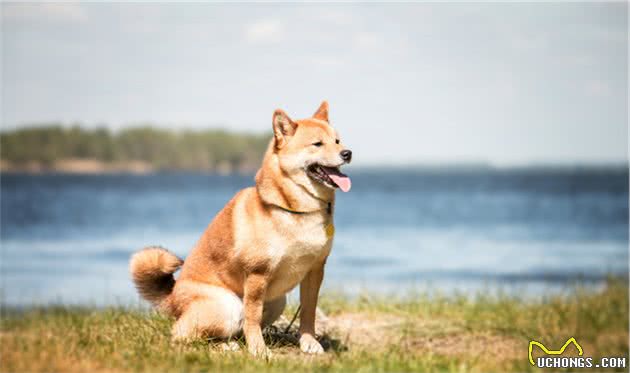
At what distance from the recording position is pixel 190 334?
592 centimetres

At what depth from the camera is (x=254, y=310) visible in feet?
19.2

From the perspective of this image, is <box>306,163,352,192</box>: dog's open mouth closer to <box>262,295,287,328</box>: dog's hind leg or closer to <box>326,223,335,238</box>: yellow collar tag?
<box>326,223,335,238</box>: yellow collar tag

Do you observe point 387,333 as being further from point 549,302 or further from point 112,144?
point 112,144

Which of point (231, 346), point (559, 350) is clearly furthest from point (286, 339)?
point (559, 350)

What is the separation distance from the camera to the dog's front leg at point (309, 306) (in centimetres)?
610

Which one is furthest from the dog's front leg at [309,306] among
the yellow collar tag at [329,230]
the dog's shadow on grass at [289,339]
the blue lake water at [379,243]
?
the blue lake water at [379,243]

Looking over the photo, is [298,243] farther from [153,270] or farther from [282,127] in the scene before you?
[153,270]

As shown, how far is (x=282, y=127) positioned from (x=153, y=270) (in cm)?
186

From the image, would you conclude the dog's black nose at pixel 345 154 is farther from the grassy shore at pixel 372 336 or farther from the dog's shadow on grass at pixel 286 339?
the dog's shadow on grass at pixel 286 339

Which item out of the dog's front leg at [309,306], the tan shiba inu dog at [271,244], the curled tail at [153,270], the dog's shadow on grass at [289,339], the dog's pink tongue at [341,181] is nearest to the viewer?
the dog's pink tongue at [341,181]

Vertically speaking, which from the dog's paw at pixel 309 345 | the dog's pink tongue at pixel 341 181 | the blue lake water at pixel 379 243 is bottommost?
the blue lake water at pixel 379 243

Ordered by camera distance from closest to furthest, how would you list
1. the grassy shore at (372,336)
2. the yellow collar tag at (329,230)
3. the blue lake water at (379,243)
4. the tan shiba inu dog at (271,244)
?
the grassy shore at (372,336)
the tan shiba inu dog at (271,244)
the yellow collar tag at (329,230)
the blue lake water at (379,243)

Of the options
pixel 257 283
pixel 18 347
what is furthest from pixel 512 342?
pixel 18 347

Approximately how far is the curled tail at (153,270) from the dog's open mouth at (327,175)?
1.64m
